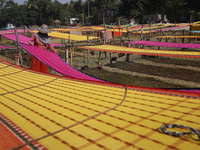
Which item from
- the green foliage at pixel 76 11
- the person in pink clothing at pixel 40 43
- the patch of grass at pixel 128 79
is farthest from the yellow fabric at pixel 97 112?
the green foliage at pixel 76 11

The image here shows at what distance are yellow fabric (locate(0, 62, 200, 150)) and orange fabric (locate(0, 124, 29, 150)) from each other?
10cm

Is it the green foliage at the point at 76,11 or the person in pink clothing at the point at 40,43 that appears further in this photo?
the green foliage at the point at 76,11

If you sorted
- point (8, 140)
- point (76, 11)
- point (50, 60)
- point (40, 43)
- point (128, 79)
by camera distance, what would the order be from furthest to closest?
point (76, 11)
point (128, 79)
point (40, 43)
point (50, 60)
point (8, 140)

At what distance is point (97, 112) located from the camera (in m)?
1.51

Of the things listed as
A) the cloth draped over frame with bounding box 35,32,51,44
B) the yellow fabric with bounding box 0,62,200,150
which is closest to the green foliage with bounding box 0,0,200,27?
the cloth draped over frame with bounding box 35,32,51,44

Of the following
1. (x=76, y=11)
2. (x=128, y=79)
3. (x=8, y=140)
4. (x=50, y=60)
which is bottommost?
(x=128, y=79)

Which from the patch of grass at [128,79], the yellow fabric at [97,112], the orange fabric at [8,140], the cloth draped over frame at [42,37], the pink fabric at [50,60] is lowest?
the patch of grass at [128,79]

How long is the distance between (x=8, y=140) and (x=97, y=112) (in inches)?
25.8

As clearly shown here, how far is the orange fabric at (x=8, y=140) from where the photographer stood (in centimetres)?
106

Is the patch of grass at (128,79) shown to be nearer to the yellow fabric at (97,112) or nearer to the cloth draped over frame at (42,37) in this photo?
the cloth draped over frame at (42,37)

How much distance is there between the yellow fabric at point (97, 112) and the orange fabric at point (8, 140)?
0.31ft

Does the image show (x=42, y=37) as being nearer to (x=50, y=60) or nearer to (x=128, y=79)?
(x=50, y=60)

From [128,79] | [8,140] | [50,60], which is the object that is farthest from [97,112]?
[128,79]

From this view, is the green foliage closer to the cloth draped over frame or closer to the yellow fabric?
the cloth draped over frame
